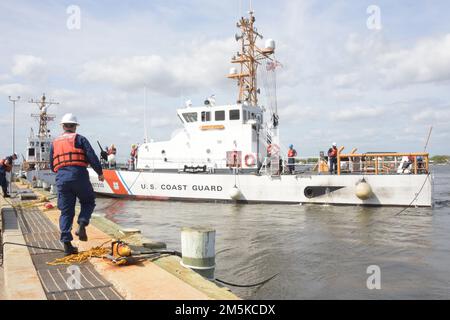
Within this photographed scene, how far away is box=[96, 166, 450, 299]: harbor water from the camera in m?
5.27

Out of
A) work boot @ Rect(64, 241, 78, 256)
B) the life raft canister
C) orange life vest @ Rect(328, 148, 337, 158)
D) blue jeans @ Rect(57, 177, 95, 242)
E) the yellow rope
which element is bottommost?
the yellow rope

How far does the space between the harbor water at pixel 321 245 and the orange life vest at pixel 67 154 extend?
2.67 meters

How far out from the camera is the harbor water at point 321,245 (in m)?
5.27

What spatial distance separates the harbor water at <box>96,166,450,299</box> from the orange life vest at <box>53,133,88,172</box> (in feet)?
8.77

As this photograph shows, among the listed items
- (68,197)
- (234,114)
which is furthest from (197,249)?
(234,114)

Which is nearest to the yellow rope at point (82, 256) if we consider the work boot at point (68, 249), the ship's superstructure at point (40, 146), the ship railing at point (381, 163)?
the work boot at point (68, 249)

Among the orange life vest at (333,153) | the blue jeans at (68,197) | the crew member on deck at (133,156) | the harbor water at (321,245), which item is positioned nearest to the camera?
the blue jeans at (68,197)

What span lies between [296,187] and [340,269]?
8.47 metres

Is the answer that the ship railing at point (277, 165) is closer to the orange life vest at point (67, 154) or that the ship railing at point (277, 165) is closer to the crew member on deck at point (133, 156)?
the crew member on deck at point (133, 156)

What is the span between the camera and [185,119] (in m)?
16.8

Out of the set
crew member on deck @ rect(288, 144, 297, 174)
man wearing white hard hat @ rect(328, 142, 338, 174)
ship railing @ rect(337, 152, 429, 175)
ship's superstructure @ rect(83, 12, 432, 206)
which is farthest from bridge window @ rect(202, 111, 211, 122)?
ship railing @ rect(337, 152, 429, 175)

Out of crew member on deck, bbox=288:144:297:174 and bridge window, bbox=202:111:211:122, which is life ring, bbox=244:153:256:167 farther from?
bridge window, bbox=202:111:211:122

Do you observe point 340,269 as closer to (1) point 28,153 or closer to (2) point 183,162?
(2) point 183,162

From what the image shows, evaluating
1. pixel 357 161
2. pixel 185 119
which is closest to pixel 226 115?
pixel 185 119
